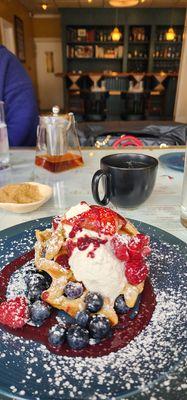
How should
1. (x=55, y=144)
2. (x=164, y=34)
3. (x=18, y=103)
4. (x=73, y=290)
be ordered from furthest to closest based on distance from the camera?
(x=164, y=34) < (x=18, y=103) < (x=55, y=144) < (x=73, y=290)

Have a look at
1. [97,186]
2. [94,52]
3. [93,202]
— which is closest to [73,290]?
[97,186]

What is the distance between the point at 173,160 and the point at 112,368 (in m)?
0.84

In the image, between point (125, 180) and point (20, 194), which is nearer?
point (125, 180)

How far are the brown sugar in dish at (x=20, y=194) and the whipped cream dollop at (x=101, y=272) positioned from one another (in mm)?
335

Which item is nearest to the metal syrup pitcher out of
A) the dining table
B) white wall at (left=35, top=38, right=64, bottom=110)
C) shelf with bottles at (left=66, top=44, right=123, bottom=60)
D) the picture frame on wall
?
the dining table

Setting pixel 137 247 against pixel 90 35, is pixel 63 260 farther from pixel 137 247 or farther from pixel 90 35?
pixel 90 35

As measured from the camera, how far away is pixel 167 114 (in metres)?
6.89

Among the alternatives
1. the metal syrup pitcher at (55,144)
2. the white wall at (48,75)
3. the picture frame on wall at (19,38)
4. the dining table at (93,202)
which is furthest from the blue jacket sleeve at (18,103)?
the white wall at (48,75)

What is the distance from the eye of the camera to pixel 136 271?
48 cm

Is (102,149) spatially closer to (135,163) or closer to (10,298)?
(135,163)

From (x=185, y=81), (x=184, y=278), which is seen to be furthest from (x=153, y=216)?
(x=185, y=81)

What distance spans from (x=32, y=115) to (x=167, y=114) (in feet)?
18.8

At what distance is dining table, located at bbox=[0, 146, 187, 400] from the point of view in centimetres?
34

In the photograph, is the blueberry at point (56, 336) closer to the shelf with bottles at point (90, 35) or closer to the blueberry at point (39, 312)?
the blueberry at point (39, 312)
